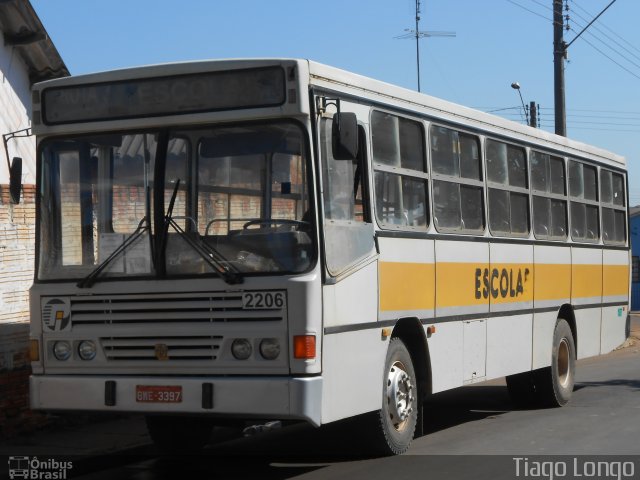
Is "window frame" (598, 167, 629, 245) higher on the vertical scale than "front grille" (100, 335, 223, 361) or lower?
higher

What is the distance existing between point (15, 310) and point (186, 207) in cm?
425

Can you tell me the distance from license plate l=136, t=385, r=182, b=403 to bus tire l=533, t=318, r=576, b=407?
6.41m

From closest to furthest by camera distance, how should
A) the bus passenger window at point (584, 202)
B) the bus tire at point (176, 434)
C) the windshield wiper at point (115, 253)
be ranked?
the windshield wiper at point (115, 253) → the bus tire at point (176, 434) → the bus passenger window at point (584, 202)

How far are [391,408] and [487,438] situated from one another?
1735 millimetres

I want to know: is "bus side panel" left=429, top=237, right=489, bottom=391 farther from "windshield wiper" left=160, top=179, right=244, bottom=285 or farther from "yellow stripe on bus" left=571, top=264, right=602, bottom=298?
"yellow stripe on bus" left=571, top=264, right=602, bottom=298

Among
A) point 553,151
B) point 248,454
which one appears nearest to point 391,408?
point 248,454

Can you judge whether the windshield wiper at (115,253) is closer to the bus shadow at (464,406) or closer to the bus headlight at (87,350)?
the bus headlight at (87,350)

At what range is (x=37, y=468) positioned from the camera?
31.3ft

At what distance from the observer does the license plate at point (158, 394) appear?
845cm

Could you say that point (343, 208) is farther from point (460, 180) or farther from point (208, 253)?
point (460, 180)

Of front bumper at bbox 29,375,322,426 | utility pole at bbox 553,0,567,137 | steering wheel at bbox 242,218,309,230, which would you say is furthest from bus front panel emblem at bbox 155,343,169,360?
utility pole at bbox 553,0,567,137

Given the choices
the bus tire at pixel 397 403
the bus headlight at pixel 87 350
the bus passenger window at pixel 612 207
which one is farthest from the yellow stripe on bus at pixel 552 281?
the bus headlight at pixel 87 350

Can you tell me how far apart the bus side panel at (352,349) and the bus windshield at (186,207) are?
535 mm

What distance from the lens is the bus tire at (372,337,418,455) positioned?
9711 mm
